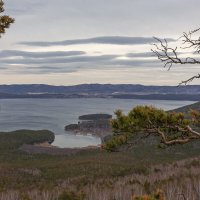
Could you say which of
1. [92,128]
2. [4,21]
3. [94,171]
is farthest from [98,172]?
[92,128]

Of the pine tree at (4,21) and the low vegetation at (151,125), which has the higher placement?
the pine tree at (4,21)

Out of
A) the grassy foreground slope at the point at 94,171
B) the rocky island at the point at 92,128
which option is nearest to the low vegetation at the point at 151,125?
the grassy foreground slope at the point at 94,171

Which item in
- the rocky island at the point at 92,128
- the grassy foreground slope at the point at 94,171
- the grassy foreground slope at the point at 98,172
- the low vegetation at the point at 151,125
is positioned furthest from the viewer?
the rocky island at the point at 92,128

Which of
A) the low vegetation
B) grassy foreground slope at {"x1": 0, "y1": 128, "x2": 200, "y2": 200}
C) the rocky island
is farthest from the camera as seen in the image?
the rocky island

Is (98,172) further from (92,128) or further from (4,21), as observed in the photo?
(92,128)

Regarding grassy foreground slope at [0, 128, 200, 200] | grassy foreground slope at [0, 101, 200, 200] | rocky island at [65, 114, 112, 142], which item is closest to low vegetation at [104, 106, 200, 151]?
grassy foreground slope at [0, 101, 200, 200]

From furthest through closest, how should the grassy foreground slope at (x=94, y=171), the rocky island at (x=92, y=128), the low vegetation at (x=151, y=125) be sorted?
the rocky island at (x=92, y=128), the grassy foreground slope at (x=94, y=171), the low vegetation at (x=151, y=125)

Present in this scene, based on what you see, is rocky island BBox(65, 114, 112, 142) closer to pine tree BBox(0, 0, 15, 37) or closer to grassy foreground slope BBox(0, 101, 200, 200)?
grassy foreground slope BBox(0, 101, 200, 200)

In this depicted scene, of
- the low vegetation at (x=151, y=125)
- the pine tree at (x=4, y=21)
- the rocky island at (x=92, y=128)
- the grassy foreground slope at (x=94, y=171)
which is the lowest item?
the rocky island at (x=92, y=128)

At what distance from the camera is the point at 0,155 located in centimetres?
8694

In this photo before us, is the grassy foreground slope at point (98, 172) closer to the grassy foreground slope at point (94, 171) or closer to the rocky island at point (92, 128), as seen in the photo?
the grassy foreground slope at point (94, 171)

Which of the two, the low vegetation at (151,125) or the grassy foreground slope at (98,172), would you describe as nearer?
the low vegetation at (151,125)

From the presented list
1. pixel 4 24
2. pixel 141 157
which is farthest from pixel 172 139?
pixel 141 157

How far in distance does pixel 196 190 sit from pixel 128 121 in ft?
14.1
